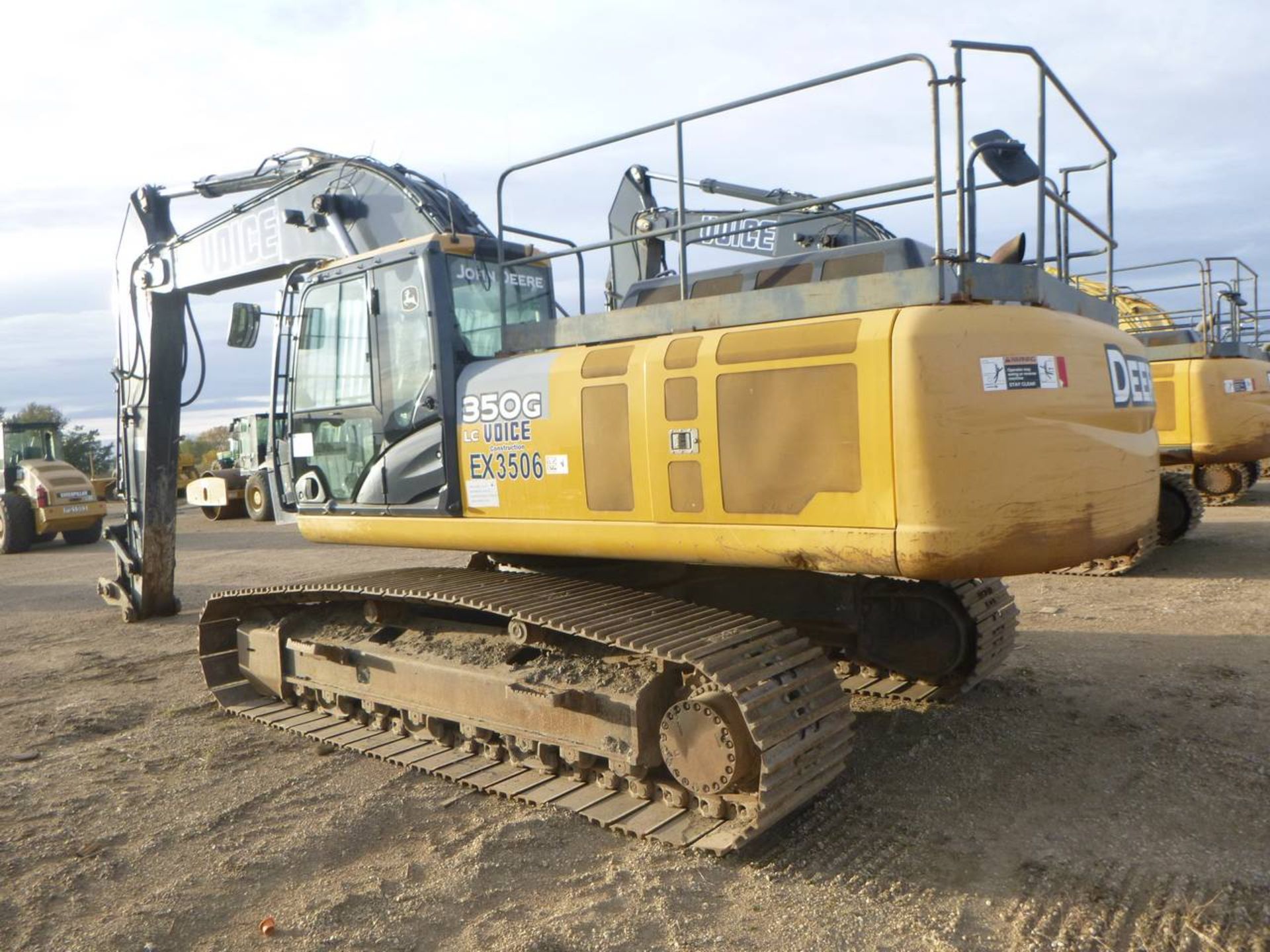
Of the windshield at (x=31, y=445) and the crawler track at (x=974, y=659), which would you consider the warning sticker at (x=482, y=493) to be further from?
the windshield at (x=31, y=445)

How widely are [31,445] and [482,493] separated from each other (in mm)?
16945

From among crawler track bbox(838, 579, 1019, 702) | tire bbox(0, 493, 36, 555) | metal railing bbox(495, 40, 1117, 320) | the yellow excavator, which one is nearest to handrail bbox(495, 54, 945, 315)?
metal railing bbox(495, 40, 1117, 320)

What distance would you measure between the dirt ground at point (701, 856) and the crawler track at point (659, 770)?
104mm

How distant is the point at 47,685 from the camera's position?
22.2 ft

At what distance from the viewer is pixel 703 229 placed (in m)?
8.55

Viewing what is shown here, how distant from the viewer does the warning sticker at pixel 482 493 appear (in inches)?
183

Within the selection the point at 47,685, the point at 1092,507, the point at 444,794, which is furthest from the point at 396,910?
the point at 47,685

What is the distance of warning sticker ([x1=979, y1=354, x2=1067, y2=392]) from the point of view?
11.3ft

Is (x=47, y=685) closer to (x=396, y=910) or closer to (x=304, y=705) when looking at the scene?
(x=304, y=705)

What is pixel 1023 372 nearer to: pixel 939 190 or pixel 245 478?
pixel 939 190

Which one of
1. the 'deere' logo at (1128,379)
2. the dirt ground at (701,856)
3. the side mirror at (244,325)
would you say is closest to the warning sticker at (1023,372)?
the 'deere' logo at (1128,379)

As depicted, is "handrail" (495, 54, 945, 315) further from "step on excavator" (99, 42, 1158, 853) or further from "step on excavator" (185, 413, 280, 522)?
"step on excavator" (185, 413, 280, 522)

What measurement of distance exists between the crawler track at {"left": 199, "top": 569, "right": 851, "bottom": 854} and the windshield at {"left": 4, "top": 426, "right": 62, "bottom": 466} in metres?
15.4

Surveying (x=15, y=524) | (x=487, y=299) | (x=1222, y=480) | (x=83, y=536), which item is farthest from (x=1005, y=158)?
(x=83, y=536)
